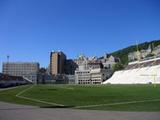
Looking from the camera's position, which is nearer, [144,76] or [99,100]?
[99,100]

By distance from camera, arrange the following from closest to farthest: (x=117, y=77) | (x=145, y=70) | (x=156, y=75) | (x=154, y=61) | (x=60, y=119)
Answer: (x=60, y=119), (x=156, y=75), (x=145, y=70), (x=154, y=61), (x=117, y=77)

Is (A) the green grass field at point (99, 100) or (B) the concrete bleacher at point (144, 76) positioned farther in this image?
(B) the concrete bleacher at point (144, 76)

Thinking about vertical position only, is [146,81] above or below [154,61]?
below


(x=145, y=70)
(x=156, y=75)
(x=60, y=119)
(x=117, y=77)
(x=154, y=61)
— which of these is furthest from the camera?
(x=117, y=77)

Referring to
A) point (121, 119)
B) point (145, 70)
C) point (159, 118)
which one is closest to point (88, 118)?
point (121, 119)

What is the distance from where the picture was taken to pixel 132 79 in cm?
13125

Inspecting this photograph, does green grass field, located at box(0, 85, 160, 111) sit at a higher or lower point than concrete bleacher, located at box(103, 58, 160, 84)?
lower

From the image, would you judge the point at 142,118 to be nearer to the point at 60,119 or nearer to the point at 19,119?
the point at 60,119

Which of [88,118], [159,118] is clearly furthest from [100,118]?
[159,118]

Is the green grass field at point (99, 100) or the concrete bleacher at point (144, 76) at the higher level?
the concrete bleacher at point (144, 76)

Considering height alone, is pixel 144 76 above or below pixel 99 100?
above

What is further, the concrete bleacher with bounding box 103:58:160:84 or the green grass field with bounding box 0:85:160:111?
the concrete bleacher with bounding box 103:58:160:84

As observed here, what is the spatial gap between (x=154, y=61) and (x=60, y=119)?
132855mm

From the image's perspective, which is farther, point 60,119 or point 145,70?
point 145,70
